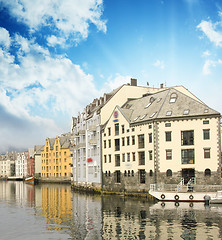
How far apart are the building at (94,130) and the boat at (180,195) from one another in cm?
2298

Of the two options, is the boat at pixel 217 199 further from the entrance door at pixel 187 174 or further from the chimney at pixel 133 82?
the chimney at pixel 133 82

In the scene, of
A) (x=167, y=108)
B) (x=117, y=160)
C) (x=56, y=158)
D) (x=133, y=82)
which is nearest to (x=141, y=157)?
(x=117, y=160)

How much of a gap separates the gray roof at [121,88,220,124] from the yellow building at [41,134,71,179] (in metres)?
74.5

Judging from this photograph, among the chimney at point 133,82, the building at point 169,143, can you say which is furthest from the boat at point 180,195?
the chimney at point 133,82

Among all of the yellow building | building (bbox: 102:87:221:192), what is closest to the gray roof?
building (bbox: 102:87:221:192)

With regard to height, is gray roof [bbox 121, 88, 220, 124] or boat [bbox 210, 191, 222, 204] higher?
gray roof [bbox 121, 88, 220, 124]

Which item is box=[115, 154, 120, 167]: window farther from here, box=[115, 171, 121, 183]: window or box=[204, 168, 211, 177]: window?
box=[204, 168, 211, 177]: window

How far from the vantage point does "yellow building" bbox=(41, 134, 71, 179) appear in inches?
5620

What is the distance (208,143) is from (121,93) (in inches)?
1056

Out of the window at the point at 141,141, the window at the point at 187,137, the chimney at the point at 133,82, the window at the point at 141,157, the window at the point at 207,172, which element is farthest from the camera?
the chimney at the point at 133,82

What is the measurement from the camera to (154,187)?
5756 centimetres

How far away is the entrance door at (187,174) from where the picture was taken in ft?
189

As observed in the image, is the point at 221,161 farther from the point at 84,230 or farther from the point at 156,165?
the point at 84,230

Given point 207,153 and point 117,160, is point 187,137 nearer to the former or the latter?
Result: point 207,153
